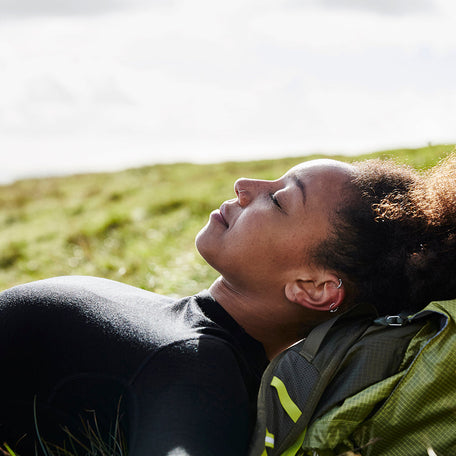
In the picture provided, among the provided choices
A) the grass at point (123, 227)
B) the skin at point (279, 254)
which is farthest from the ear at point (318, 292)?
the grass at point (123, 227)

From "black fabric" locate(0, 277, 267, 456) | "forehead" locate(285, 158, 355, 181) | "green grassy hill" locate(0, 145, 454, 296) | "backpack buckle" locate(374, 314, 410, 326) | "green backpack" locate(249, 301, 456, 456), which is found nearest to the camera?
"black fabric" locate(0, 277, 267, 456)

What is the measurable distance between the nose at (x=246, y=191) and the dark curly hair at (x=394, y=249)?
0.52m

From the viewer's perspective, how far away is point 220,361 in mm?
2598

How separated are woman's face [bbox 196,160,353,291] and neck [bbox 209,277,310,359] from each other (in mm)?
74

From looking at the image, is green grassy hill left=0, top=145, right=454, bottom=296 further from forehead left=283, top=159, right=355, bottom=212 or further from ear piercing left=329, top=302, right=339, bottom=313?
ear piercing left=329, top=302, right=339, bottom=313

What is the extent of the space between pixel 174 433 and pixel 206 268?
5056 mm

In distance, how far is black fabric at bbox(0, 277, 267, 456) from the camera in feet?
7.79

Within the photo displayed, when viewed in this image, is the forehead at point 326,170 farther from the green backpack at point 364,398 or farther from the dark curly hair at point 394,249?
the green backpack at point 364,398

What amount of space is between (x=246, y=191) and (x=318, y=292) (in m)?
0.74

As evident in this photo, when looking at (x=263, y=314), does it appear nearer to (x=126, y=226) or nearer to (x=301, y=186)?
(x=301, y=186)

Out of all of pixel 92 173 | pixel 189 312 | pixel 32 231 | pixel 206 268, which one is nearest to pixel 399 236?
pixel 189 312

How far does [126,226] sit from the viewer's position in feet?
39.8

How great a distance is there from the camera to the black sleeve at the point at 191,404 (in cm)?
226

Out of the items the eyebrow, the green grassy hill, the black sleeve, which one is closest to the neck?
the black sleeve
